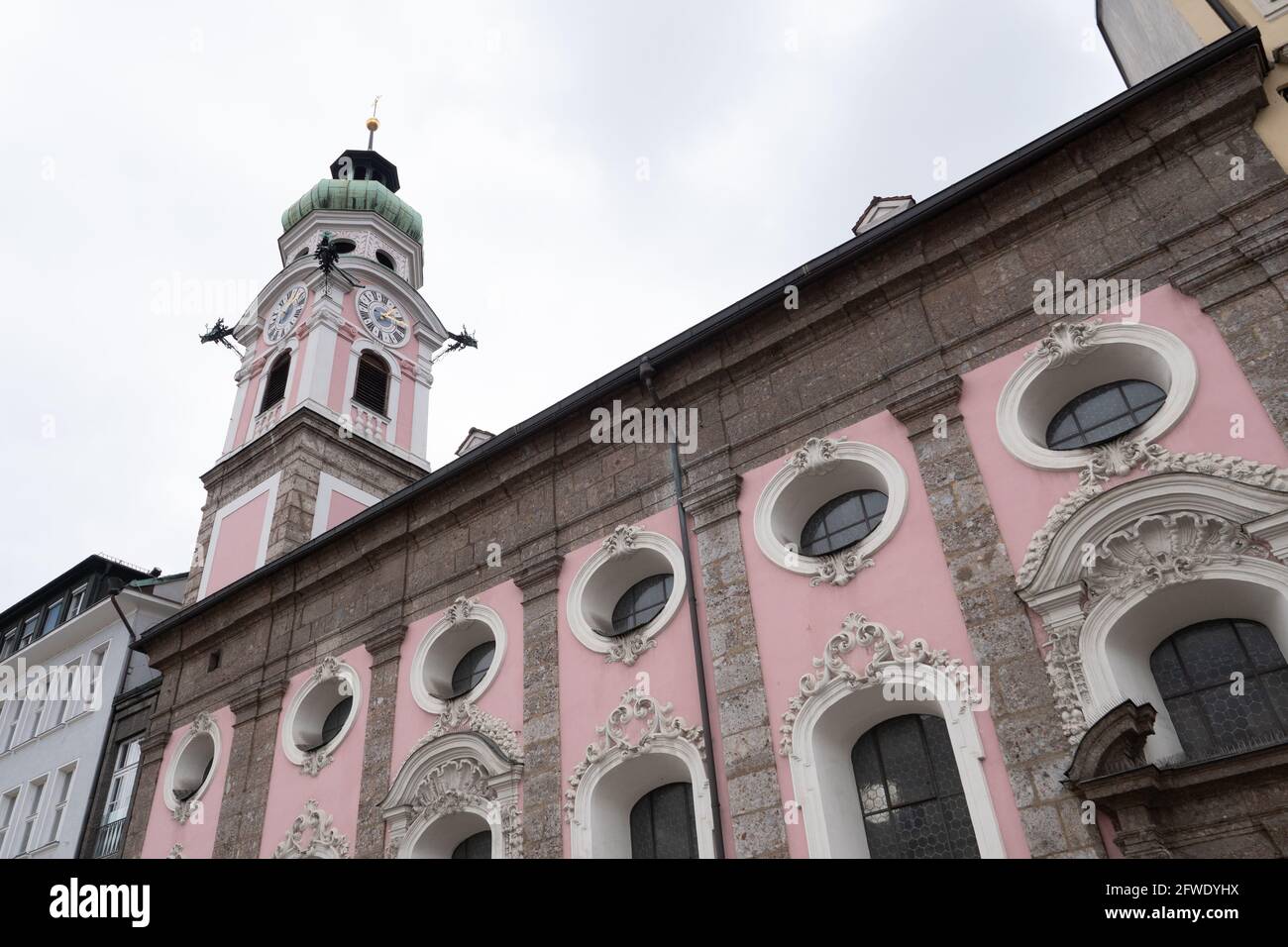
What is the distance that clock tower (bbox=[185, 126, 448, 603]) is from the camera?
85.7 feet

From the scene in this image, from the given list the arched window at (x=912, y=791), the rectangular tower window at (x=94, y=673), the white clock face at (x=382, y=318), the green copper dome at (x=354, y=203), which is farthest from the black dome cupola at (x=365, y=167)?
the arched window at (x=912, y=791)

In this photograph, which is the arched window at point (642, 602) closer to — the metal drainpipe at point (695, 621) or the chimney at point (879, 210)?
the metal drainpipe at point (695, 621)

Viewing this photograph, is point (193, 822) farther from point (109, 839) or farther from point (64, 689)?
point (64, 689)

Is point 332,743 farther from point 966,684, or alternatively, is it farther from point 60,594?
point 60,594

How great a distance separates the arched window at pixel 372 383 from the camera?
30078 millimetres

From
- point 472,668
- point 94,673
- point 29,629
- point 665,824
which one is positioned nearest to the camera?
point 665,824

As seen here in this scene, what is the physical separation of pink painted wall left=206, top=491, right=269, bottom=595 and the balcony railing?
6006 mm

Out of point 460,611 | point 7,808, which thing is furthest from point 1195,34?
point 7,808

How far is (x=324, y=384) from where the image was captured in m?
28.7

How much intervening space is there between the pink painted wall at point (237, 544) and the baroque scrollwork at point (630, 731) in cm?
1509

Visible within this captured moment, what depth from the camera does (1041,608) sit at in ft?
33.4

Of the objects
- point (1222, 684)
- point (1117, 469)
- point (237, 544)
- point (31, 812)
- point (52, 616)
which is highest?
point (52, 616)

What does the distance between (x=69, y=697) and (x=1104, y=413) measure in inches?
995

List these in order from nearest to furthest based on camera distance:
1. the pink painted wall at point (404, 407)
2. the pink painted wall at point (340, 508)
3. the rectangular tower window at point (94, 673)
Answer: the rectangular tower window at point (94, 673), the pink painted wall at point (340, 508), the pink painted wall at point (404, 407)
